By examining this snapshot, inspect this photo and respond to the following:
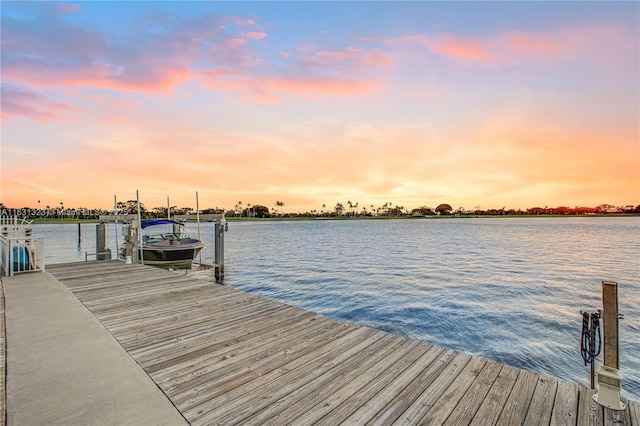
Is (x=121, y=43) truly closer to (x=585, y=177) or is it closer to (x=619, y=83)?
(x=619, y=83)

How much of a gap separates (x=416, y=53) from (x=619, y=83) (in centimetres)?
998

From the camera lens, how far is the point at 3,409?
238 centimetres

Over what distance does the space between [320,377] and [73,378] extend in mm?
2411

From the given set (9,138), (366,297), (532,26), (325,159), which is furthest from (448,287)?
(9,138)

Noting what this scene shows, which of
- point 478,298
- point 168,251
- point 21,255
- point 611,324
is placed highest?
point 21,255

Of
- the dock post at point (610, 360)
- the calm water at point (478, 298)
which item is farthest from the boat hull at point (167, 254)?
the dock post at point (610, 360)

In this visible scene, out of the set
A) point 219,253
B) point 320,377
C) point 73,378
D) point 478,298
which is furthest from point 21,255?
point 478,298

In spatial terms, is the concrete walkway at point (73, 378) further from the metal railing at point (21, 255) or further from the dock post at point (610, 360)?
the metal railing at point (21, 255)

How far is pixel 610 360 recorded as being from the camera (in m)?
2.64

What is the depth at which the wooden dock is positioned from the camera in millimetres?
2406

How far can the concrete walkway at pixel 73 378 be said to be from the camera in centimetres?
232

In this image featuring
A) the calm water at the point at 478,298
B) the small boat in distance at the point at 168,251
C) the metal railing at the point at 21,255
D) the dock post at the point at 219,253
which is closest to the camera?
the calm water at the point at 478,298

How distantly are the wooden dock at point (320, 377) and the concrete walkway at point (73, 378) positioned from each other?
6.2 inches

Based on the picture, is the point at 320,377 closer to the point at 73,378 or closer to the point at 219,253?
the point at 73,378
